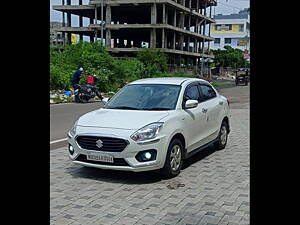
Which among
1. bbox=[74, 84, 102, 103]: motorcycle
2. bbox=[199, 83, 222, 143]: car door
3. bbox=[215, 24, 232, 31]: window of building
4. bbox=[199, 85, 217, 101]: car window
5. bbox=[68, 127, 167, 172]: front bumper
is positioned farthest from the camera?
bbox=[215, 24, 232, 31]: window of building

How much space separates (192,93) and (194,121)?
67 centimetres

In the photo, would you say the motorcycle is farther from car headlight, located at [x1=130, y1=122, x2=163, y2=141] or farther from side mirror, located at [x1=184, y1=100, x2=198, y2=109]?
car headlight, located at [x1=130, y1=122, x2=163, y2=141]

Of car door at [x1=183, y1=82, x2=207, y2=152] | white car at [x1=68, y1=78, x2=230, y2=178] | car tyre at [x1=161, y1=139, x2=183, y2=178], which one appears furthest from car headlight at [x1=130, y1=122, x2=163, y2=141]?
car door at [x1=183, y1=82, x2=207, y2=152]

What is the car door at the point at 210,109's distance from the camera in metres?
7.27

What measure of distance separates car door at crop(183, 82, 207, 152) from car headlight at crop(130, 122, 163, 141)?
2.82ft

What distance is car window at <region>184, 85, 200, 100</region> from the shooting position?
22.4 feet

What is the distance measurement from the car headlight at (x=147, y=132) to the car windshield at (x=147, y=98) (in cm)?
76

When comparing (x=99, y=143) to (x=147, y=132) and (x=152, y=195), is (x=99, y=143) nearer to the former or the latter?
(x=147, y=132)

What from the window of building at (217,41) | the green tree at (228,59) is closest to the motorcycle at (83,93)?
the green tree at (228,59)

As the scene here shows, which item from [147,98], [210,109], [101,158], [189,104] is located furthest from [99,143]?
[210,109]

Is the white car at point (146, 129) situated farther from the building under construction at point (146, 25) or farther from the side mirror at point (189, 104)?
the building under construction at point (146, 25)
